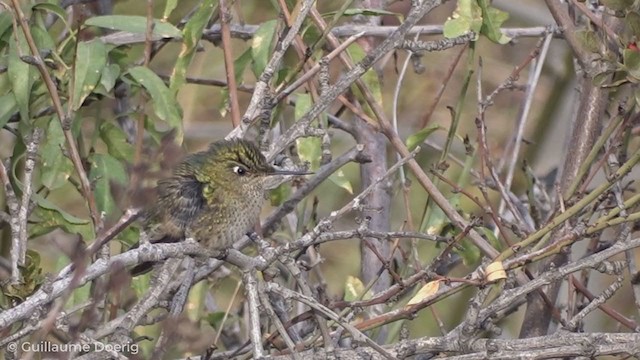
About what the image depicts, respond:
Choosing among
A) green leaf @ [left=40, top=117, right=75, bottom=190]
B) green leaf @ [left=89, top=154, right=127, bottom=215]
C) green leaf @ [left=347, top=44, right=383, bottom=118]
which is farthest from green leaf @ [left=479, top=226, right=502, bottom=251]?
green leaf @ [left=40, top=117, right=75, bottom=190]

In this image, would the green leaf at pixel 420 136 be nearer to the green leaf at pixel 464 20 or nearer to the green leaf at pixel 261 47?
the green leaf at pixel 464 20

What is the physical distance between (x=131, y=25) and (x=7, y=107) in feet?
1.59

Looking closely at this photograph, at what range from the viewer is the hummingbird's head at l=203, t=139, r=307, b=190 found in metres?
4.09

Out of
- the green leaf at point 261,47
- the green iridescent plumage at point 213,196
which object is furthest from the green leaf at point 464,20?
the green iridescent plumage at point 213,196

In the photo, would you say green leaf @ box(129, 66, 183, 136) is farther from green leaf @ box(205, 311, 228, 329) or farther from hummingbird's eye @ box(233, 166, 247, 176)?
green leaf @ box(205, 311, 228, 329)

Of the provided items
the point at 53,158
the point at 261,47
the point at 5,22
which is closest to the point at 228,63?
the point at 261,47

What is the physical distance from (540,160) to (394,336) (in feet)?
7.33

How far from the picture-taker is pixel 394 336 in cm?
438

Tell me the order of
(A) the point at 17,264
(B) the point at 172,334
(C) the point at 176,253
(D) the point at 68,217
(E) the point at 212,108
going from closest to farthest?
(B) the point at 172,334 → (C) the point at 176,253 → (A) the point at 17,264 → (D) the point at 68,217 → (E) the point at 212,108

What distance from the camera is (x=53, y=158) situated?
4148 mm

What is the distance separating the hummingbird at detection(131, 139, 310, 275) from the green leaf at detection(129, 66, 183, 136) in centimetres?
14

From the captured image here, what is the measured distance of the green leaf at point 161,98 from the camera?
4.16m

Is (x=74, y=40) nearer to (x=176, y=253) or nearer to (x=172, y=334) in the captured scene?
(x=176, y=253)

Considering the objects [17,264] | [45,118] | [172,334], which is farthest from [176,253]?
[45,118]
